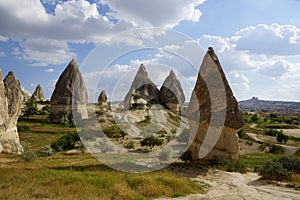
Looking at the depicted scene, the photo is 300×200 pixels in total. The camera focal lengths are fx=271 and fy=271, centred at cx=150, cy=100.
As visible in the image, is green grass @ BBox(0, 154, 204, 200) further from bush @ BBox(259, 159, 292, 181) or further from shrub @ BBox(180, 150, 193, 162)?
shrub @ BBox(180, 150, 193, 162)

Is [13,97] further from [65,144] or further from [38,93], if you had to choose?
[38,93]

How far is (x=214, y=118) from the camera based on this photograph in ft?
45.5

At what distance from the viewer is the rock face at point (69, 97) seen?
43.7 metres

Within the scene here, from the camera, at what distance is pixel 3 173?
9.98m

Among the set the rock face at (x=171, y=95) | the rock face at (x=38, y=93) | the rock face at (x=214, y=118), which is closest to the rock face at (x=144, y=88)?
the rock face at (x=171, y=95)

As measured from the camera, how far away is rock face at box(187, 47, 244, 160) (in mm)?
13820

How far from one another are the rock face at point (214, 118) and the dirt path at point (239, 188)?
6.10 feet

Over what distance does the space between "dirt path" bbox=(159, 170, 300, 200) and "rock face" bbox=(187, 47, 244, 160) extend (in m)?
1.86

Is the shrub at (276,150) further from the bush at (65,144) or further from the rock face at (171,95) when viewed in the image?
the rock face at (171,95)

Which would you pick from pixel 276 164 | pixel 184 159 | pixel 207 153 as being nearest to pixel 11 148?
pixel 184 159

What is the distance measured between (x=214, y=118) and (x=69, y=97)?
35.3 m

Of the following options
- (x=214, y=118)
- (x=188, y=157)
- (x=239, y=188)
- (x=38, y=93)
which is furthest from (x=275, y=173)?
(x=38, y=93)

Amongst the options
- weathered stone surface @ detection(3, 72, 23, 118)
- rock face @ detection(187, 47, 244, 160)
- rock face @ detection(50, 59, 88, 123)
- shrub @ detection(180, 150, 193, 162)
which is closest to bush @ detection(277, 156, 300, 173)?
rock face @ detection(187, 47, 244, 160)

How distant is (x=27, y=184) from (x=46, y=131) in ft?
90.1
